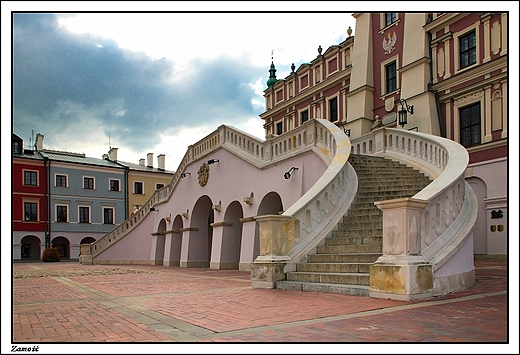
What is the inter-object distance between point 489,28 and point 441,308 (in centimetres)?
1735

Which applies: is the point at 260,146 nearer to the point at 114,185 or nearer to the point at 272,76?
the point at 272,76

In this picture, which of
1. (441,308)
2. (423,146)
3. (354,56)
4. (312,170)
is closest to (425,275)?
(441,308)

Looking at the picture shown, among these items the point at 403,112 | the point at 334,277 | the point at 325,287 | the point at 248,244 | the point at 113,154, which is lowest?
the point at 248,244

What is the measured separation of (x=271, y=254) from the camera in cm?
926

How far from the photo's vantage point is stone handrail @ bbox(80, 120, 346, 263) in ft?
45.3

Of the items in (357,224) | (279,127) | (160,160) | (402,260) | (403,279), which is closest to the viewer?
(403,279)

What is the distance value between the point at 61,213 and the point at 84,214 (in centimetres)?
257

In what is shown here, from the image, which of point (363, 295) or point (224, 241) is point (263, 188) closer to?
point (224, 241)

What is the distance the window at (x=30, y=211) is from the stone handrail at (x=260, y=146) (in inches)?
1025

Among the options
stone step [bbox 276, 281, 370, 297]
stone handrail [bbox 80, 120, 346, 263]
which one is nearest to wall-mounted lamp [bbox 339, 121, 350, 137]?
stone handrail [bbox 80, 120, 346, 263]

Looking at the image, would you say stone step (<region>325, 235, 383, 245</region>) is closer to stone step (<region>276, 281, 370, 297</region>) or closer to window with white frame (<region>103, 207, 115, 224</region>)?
stone step (<region>276, 281, 370, 297</region>)

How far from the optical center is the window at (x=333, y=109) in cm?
2976

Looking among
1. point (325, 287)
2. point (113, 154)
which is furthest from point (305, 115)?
point (113, 154)

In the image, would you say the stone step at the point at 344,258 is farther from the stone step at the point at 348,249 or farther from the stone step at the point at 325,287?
the stone step at the point at 325,287
